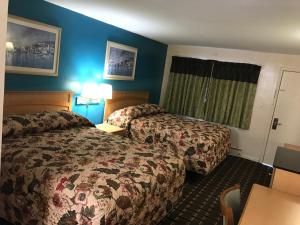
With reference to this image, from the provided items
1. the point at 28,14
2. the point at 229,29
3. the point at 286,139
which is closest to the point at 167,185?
the point at 229,29

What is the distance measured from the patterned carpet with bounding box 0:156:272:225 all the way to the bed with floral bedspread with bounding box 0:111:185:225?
0.88ft

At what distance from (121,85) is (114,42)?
801 millimetres

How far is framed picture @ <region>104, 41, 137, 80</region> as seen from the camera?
432cm

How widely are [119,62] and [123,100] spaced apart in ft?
2.38

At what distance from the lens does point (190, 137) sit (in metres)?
3.98

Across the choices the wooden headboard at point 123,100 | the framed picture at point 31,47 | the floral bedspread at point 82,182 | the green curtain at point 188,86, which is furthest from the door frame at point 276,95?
the framed picture at point 31,47

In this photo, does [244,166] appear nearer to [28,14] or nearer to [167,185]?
[167,185]

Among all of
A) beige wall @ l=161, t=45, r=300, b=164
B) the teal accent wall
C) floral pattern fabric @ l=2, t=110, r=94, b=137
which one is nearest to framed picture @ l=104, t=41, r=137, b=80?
the teal accent wall

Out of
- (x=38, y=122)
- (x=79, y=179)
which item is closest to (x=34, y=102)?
(x=38, y=122)

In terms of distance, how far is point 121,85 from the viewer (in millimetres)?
4793

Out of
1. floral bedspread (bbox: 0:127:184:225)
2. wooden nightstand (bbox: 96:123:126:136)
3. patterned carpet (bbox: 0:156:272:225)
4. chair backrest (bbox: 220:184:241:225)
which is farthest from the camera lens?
wooden nightstand (bbox: 96:123:126:136)

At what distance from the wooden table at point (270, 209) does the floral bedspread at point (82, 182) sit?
0.82 metres

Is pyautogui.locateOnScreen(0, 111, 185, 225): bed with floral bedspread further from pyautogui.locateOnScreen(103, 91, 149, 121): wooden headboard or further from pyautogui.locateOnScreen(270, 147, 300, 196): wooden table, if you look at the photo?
pyautogui.locateOnScreen(103, 91, 149, 121): wooden headboard

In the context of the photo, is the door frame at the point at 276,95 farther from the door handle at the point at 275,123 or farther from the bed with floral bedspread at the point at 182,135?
the bed with floral bedspread at the point at 182,135
